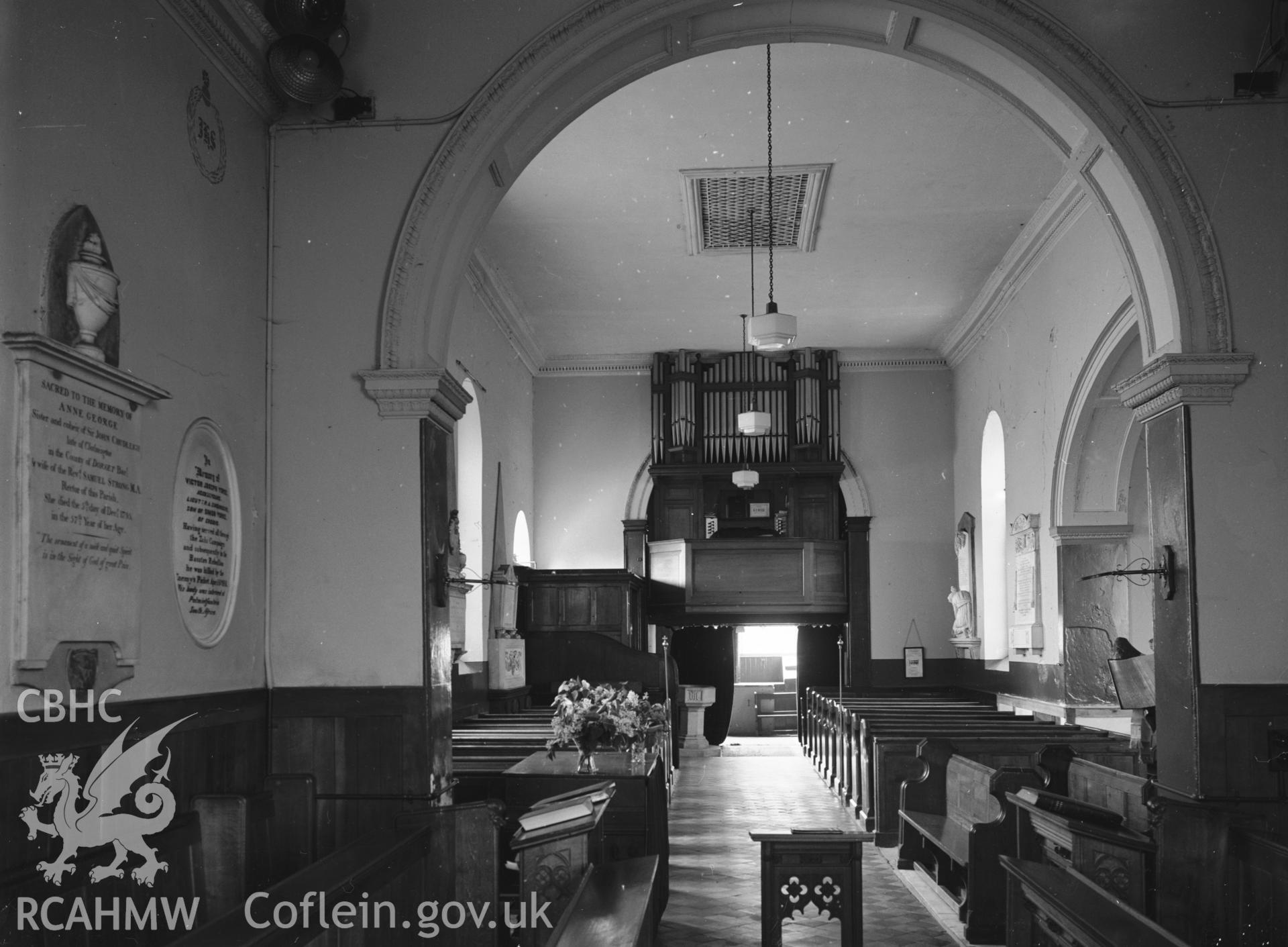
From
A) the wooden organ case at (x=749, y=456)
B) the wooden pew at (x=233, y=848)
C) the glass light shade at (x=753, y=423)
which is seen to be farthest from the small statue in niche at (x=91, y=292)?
the wooden organ case at (x=749, y=456)

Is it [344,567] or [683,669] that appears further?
[683,669]

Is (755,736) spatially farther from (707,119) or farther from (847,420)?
(707,119)

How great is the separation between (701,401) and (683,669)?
5.10 m

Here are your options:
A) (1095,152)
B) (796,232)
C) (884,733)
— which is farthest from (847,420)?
(1095,152)

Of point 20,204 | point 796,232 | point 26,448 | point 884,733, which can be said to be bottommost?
point 884,733

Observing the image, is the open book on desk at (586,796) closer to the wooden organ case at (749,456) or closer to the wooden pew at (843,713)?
the wooden pew at (843,713)

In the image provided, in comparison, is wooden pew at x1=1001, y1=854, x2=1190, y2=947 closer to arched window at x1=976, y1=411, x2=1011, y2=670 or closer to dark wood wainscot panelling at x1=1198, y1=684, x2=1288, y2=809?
dark wood wainscot panelling at x1=1198, y1=684, x2=1288, y2=809

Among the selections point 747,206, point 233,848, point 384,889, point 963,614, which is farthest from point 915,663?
point 233,848

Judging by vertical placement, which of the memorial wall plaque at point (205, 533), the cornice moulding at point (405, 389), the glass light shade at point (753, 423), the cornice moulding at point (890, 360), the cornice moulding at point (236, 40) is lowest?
the memorial wall plaque at point (205, 533)

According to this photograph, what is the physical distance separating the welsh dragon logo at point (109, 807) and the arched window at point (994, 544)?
32.3 ft

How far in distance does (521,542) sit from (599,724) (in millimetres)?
8465

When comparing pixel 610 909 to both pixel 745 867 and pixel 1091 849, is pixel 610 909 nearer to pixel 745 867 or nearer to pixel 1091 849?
pixel 1091 849

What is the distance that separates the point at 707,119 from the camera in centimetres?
856

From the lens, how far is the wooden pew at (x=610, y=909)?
136 inches
